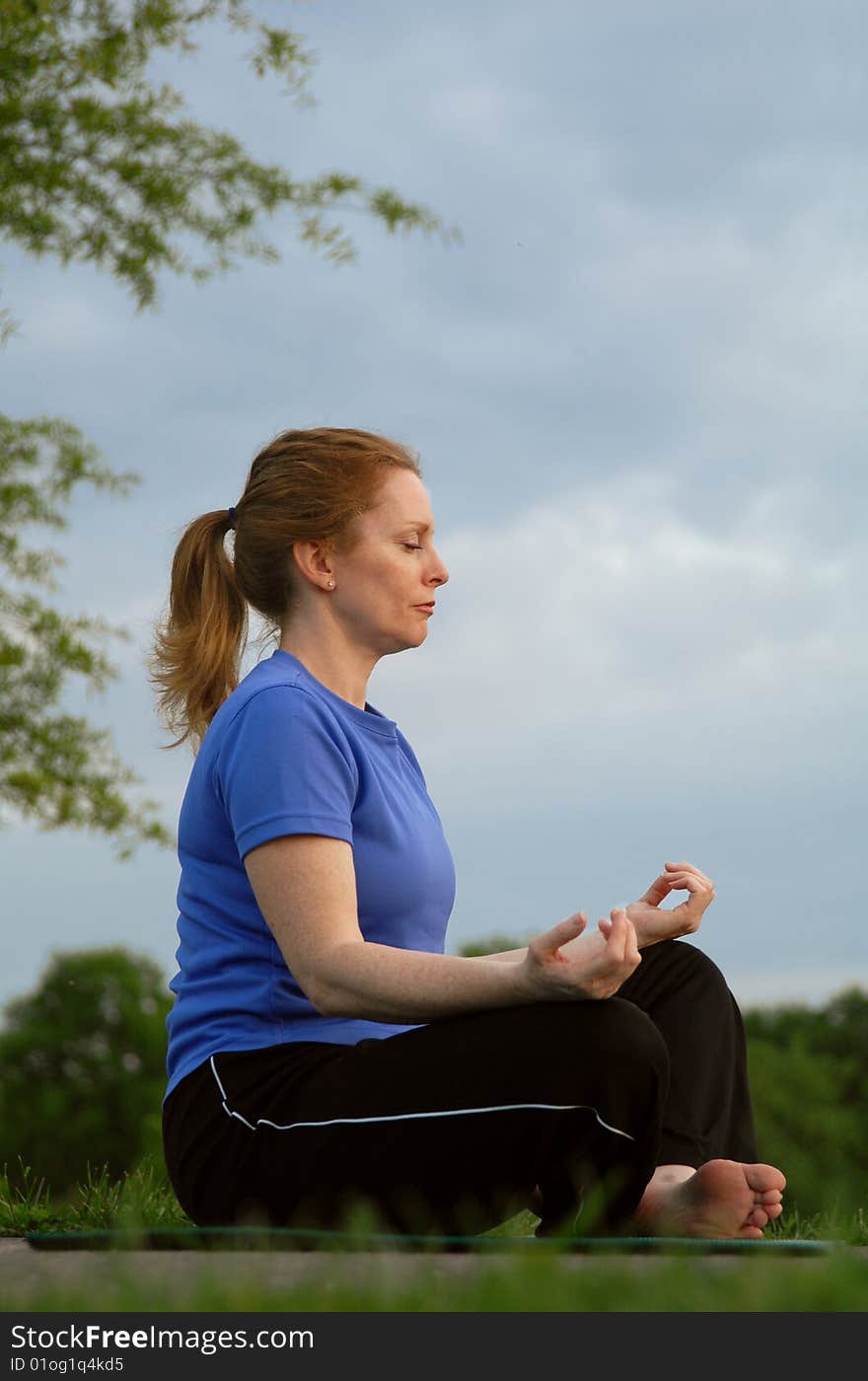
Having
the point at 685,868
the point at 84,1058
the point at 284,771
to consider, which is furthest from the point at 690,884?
the point at 84,1058

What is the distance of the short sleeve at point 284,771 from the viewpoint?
3.09 m

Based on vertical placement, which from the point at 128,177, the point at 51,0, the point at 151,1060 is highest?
the point at 51,0

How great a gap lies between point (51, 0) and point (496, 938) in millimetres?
5981

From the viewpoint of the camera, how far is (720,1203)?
3.24 m

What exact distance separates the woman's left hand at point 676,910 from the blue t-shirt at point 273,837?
1.60 feet

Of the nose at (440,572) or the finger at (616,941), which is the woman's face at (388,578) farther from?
the finger at (616,941)

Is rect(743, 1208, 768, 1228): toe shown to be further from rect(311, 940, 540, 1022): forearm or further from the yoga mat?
rect(311, 940, 540, 1022): forearm

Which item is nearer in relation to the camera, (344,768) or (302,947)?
(302,947)

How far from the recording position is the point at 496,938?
9.20 meters

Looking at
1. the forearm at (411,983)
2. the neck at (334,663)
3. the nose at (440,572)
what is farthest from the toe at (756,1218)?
the nose at (440,572)

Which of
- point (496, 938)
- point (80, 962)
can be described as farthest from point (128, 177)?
point (80, 962)

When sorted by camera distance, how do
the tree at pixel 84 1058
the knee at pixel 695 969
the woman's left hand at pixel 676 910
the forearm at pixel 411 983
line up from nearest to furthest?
the forearm at pixel 411 983
the woman's left hand at pixel 676 910
the knee at pixel 695 969
the tree at pixel 84 1058
